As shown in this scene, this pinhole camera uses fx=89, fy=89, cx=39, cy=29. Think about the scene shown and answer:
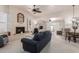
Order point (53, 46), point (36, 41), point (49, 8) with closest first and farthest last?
point (36, 41), point (49, 8), point (53, 46)

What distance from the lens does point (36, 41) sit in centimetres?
284

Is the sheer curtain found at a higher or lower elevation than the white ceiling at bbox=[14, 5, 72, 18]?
lower

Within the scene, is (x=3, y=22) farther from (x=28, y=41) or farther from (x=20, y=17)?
(x=28, y=41)

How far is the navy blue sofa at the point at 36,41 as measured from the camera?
276 cm

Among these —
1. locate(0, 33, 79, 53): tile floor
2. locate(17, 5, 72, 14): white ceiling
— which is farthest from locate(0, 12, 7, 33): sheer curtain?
locate(17, 5, 72, 14): white ceiling

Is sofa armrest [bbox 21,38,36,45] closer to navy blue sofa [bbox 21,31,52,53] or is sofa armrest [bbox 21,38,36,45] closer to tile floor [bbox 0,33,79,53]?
navy blue sofa [bbox 21,31,52,53]

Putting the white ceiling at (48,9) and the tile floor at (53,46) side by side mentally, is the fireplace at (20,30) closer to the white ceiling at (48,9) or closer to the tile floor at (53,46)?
the tile floor at (53,46)

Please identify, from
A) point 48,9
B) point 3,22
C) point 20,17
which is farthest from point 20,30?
point 48,9

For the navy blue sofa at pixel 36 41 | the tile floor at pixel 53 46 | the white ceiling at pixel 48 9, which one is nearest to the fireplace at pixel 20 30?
the tile floor at pixel 53 46

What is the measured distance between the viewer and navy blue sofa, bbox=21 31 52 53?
9.07 feet

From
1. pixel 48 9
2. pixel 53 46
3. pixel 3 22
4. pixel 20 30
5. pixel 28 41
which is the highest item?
pixel 48 9
